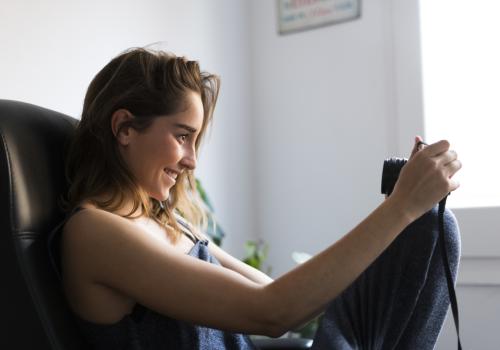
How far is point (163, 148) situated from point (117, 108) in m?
0.10

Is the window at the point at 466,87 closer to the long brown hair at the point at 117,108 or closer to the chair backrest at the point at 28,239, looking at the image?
the long brown hair at the point at 117,108

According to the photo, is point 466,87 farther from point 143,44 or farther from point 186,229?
point 186,229

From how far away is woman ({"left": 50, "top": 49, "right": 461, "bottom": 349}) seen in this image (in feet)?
2.89

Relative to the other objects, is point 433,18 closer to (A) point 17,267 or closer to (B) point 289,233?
(B) point 289,233

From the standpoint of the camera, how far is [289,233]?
2.32 meters

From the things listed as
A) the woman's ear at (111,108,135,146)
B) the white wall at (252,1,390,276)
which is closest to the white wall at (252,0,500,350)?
the white wall at (252,1,390,276)

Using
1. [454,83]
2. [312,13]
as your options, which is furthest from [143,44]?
[454,83]

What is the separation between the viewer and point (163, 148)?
104 centimetres

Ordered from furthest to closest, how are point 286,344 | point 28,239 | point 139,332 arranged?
point 286,344
point 139,332
point 28,239

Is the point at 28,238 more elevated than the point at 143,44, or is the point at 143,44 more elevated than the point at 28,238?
the point at 143,44

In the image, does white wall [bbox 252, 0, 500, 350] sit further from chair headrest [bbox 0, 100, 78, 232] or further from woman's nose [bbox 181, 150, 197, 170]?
chair headrest [bbox 0, 100, 78, 232]

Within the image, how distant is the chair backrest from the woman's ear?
12 cm

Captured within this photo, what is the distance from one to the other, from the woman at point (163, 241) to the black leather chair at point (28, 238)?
0.05 metres

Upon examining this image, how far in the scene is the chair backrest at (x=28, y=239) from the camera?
0.83m
